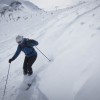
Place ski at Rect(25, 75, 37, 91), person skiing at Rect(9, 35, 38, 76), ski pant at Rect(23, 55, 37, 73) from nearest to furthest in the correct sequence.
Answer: ski at Rect(25, 75, 37, 91) → person skiing at Rect(9, 35, 38, 76) → ski pant at Rect(23, 55, 37, 73)

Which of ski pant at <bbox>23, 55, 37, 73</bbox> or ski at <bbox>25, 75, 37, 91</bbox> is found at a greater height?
ski pant at <bbox>23, 55, 37, 73</bbox>

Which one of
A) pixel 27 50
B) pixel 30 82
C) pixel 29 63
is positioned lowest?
pixel 30 82

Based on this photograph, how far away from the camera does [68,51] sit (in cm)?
643

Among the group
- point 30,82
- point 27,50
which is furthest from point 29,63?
point 30,82

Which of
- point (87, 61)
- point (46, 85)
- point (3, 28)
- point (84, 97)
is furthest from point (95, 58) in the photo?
point (3, 28)

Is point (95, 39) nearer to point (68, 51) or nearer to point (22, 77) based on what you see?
point (68, 51)

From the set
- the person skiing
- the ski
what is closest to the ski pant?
the person skiing

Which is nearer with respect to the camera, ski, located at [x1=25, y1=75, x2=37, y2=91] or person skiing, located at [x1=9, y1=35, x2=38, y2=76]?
ski, located at [x1=25, y1=75, x2=37, y2=91]

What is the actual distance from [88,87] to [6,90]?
3.47m

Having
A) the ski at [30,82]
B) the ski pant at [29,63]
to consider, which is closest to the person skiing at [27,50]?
the ski pant at [29,63]

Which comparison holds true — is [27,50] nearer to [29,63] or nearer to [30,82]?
[29,63]

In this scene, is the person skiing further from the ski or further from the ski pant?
the ski

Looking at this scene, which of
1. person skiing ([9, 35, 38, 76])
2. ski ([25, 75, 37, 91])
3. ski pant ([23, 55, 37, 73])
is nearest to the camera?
ski ([25, 75, 37, 91])

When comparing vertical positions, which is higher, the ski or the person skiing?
the person skiing
